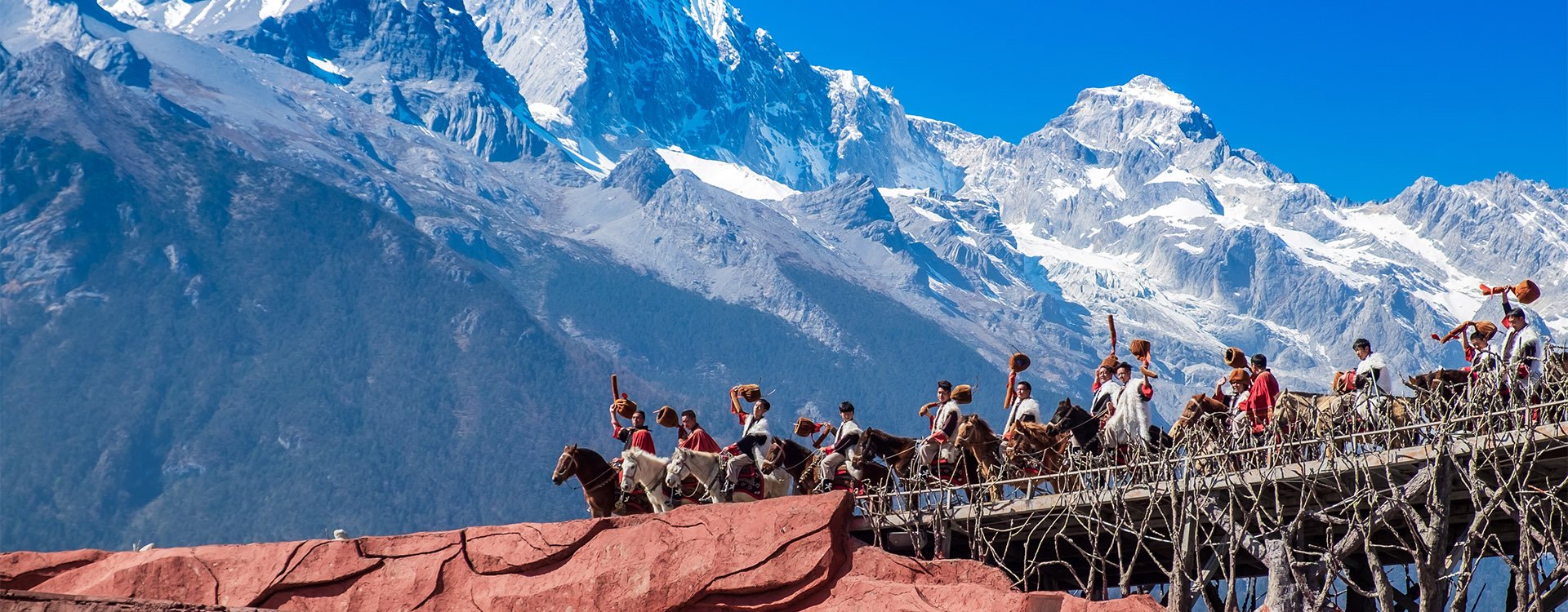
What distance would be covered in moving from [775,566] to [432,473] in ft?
567

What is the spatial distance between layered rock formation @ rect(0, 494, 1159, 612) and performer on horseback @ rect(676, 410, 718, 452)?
2253 millimetres

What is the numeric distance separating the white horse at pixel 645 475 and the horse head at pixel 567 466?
0.64 meters

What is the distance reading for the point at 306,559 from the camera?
19391 millimetres

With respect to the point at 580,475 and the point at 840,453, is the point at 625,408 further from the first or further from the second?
the point at 840,453

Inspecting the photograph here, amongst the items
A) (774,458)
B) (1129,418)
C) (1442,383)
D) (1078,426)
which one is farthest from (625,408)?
(1442,383)

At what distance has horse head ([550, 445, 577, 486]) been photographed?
66.3 feet

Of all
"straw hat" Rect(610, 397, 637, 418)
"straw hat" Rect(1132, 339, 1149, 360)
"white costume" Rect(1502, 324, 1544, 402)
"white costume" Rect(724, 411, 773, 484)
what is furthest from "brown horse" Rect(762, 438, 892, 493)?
"white costume" Rect(1502, 324, 1544, 402)

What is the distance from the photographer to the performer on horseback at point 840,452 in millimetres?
20625

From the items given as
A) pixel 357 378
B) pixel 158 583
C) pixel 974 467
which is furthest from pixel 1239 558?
pixel 357 378

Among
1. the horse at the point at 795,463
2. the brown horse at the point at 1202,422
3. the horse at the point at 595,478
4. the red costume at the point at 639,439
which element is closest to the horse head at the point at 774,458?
the horse at the point at 795,463

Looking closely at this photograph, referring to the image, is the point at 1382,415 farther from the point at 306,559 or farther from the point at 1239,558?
the point at 306,559

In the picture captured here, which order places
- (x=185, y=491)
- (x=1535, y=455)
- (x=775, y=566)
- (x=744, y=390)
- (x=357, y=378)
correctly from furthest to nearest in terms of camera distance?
(x=357, y=378), (x=185, y=491), (x=744, y=390), (x=775, y=566), (x=1535, y=455)

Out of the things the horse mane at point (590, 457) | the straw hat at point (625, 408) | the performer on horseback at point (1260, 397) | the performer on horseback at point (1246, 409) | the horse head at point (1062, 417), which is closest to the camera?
the performer on horseback at point (1246, 409)

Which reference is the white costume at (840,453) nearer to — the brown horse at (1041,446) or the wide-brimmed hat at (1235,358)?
the brown horse at (1041,446)
